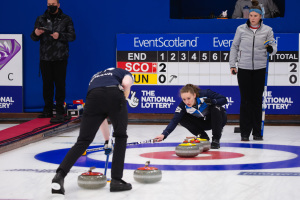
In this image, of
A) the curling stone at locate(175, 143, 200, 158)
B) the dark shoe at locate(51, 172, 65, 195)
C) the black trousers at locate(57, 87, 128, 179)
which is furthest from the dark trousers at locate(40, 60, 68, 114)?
the dark shoe at locate(51, 172, 65, 195)

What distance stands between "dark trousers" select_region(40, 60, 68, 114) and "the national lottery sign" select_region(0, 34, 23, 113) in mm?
1181

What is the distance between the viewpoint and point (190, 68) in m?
7.73

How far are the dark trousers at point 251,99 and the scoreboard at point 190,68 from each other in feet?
5.69

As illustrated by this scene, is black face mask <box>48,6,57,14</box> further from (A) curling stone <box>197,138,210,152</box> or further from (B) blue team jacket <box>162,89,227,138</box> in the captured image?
(A) curling stone <box>197,138,210,152</box>

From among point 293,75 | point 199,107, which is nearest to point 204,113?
point 199,107

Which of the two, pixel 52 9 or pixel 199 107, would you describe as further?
pixel 52 9

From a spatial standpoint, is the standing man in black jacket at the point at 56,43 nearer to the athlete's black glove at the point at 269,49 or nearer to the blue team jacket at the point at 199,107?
the blue team jacket at the point at 199,107

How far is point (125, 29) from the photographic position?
791 centimetres

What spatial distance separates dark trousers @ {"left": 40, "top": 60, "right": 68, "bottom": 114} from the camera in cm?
674

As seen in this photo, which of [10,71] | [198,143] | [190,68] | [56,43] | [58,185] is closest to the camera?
[58,185]

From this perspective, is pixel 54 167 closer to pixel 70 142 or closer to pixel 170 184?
pixel 170 184

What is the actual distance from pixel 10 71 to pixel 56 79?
1.52m

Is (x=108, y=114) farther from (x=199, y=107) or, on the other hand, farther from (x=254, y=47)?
(x=254, y=47)

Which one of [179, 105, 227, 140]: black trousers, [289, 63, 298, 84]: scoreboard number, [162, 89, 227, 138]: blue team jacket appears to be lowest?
[179, 105, 227, 140]: black trousers
